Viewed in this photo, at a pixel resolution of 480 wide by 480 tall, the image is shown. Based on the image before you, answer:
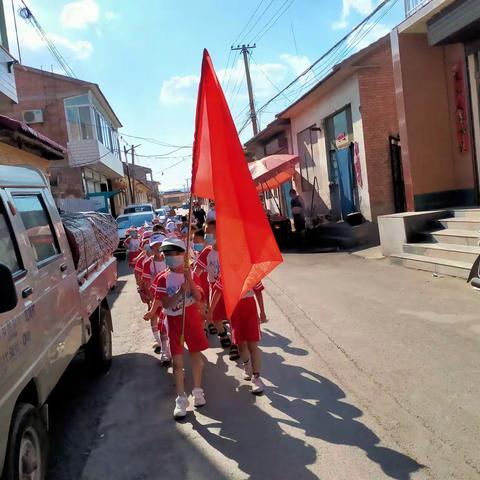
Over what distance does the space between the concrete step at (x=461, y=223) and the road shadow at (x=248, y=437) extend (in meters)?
6.61

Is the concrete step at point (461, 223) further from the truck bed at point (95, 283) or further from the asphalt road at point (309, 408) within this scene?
the truck bed at point (95, 283)

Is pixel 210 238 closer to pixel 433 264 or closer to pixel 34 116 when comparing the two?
pixel 433 264

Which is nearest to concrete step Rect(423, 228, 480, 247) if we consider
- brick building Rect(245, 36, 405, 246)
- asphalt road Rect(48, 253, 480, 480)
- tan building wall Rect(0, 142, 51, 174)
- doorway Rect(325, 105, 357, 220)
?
asphalt road Rect(48, 253, 480, 480)

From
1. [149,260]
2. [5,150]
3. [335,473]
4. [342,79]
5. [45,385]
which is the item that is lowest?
[335,473]

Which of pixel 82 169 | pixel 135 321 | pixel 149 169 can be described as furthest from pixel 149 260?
pixel 149 169

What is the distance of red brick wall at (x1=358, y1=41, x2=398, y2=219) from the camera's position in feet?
48.5

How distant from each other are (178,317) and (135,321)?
426 cm

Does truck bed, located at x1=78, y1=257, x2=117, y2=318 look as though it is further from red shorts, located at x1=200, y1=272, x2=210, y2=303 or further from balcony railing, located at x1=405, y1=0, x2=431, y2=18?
balcony railing, located at x1=405, y1=0, x2=431, y2=18

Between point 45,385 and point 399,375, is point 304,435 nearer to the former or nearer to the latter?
point 399,375

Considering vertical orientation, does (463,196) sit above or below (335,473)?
above

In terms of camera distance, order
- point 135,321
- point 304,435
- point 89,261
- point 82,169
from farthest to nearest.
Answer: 1. point 82,169
2. point 135,321
3. point 89,261
4. point 304,435

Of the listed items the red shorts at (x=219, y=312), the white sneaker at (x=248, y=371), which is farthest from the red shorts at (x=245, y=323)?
the red shorts at (x=219, y=312)

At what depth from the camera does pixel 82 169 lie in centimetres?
2795

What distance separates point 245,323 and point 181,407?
0.95 m
